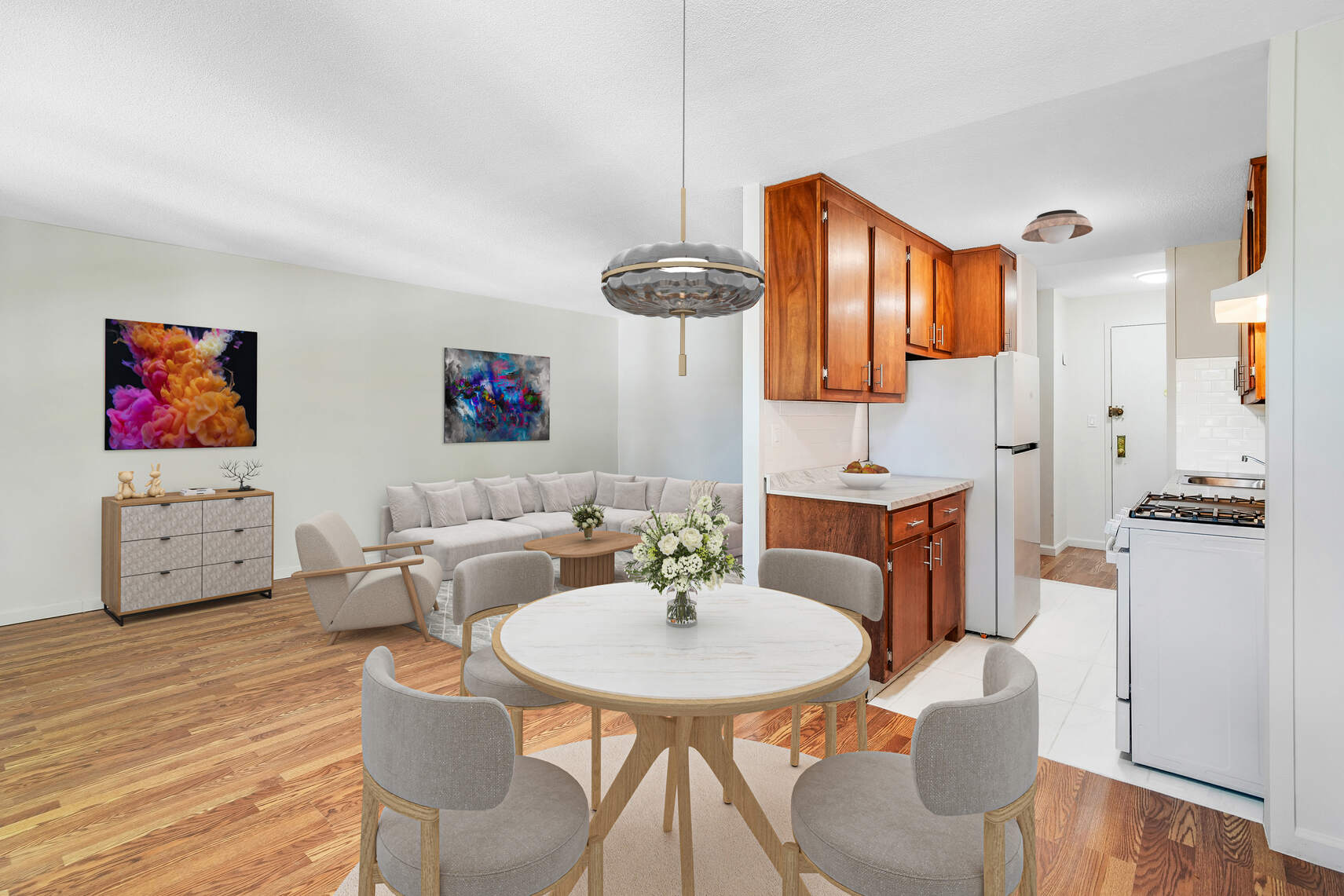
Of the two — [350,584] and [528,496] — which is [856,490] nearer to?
[350,584]

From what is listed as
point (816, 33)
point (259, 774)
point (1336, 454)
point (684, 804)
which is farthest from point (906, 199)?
point (259, 774)

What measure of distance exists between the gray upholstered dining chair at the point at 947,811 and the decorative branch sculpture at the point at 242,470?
491 cm

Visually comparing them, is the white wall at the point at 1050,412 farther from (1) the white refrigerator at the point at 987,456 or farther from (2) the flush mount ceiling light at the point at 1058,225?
(2) the flush mount ceiling light at the point at 1058,225

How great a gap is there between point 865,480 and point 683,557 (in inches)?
79.6

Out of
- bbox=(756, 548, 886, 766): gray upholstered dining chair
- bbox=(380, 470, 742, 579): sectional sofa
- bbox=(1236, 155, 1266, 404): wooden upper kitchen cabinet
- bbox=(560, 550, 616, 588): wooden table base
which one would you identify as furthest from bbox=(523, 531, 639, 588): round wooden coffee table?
bbox=(1236, 155, 1266, 404): wooden upper kitchen cabinet

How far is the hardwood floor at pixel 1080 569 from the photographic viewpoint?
5301mm

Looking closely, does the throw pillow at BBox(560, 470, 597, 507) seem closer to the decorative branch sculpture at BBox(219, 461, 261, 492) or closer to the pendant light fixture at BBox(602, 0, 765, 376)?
the decorative branch sculpture at BBox(219, 461, 261, 492)

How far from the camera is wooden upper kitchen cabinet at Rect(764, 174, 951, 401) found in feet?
10.7

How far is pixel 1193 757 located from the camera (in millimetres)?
2361

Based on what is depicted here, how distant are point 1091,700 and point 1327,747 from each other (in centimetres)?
121

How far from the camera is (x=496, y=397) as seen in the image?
667 cm

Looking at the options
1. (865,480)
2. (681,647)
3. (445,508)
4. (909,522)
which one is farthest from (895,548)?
(445,508)

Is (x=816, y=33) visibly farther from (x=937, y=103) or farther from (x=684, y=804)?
(x=684, y=804)

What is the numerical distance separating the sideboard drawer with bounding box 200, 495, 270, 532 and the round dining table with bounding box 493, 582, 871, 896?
→ 3.65 metres
